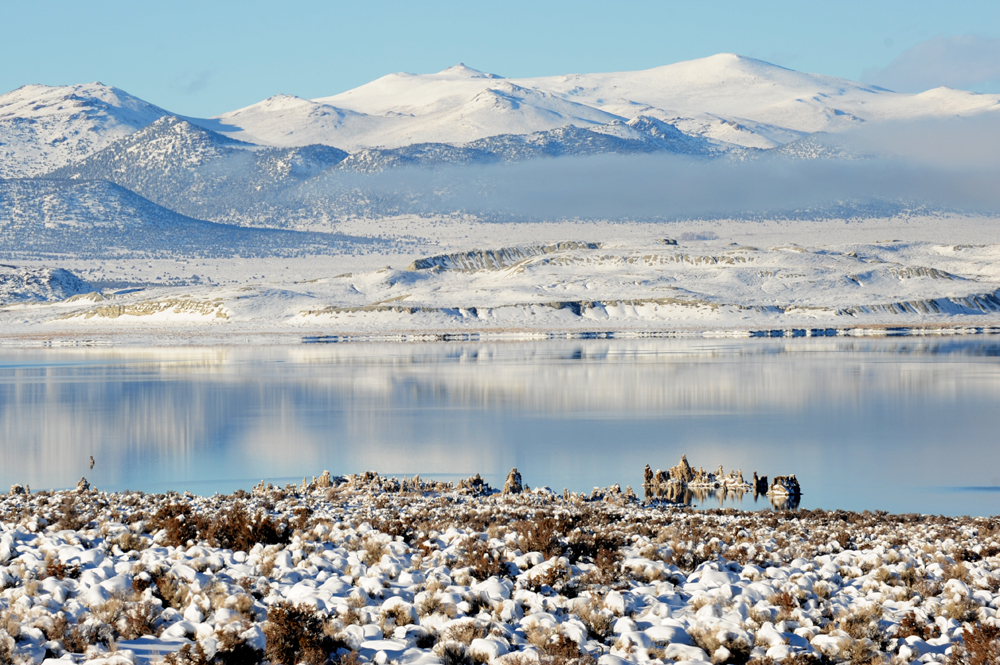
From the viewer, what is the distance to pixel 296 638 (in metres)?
8.83

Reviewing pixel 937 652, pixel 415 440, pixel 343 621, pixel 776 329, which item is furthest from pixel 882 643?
pixel 776 329

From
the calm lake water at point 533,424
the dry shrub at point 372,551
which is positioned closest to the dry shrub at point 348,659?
the dry shrub at point 372,551

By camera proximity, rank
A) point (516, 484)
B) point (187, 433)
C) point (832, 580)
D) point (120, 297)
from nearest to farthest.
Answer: point (832, 580)
point (516, 484)
point (187, 433)
point (120, 297)

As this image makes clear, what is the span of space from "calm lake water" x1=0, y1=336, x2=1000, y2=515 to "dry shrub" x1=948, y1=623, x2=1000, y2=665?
10775mm

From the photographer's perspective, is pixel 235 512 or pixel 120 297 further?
pixel 120 297

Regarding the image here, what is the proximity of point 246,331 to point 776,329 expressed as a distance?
56234 mm

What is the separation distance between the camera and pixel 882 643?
30.3 ft

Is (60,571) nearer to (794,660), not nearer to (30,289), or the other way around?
(794,660)

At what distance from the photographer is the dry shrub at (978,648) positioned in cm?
871

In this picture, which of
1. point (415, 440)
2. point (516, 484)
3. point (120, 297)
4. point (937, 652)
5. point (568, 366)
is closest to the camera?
point (937, 652)

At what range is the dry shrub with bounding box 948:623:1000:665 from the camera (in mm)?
8711

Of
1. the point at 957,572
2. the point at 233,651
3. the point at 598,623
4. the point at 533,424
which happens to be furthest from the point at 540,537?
the point at 533,424

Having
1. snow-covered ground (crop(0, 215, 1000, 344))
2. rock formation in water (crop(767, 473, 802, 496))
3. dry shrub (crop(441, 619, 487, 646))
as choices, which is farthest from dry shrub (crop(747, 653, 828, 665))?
snow-covered ground (crop(0, 215, 1000, 344))

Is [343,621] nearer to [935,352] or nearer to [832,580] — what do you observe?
[832,580]
